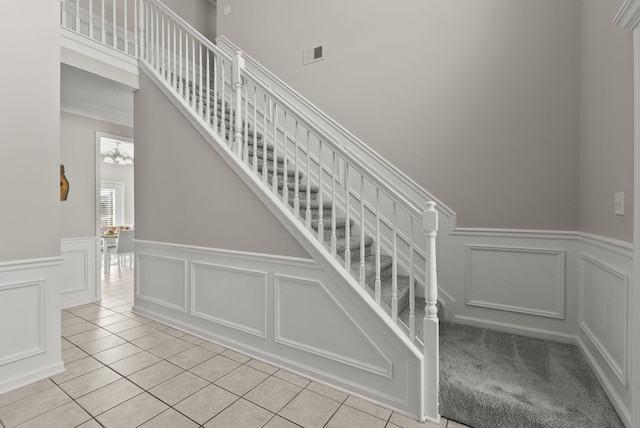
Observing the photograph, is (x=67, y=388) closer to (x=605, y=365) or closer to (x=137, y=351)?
(x=137, y=351)

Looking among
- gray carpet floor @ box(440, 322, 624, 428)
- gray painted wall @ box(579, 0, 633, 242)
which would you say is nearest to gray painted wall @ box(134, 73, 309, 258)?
gray carpet floor @ box(440, 322, 624, 428)

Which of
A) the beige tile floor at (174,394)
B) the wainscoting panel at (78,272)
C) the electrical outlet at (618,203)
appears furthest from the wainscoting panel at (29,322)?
the electrical outlet at (618,203)

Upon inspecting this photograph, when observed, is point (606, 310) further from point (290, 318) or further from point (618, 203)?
point (290, 318)

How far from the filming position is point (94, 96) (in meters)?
3.79

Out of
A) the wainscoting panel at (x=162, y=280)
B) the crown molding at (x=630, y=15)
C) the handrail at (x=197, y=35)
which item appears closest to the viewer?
the crown molding at (x=630, y=15)

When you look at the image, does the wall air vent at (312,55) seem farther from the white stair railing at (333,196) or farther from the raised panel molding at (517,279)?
the raised panel molding at (517,279)

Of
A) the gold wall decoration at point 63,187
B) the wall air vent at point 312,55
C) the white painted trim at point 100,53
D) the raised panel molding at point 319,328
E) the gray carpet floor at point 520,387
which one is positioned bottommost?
the gray carpet floor at point 520,387

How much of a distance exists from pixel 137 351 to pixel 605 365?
3.42m

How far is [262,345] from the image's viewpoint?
2531mm

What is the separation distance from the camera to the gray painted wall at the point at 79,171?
3.97 metres

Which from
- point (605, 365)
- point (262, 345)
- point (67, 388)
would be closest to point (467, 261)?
point (605, 365)

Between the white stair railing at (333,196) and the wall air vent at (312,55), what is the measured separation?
2.47 feet

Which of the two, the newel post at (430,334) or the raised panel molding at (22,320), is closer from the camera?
the newel post at (430,334)

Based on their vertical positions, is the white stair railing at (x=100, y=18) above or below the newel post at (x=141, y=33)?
above
